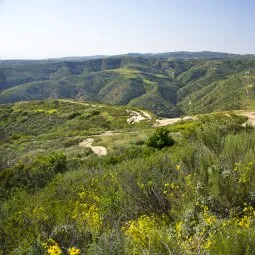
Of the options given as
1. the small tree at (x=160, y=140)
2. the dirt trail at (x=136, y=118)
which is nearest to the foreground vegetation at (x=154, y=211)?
the small tree at (x=160, y=140)

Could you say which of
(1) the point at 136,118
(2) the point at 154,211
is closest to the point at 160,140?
(2) the point at 154,211

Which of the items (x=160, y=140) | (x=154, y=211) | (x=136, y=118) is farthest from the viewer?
(x=136, y=118)

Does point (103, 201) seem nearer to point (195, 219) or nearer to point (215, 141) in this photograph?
point (195, 219)

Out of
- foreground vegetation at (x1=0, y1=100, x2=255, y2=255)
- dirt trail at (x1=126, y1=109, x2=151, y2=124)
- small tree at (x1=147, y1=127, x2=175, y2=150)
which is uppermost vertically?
foreground vegetation at (x1=0, y1=100, x2=255, y2=255)

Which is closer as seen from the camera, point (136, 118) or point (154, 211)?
point (154, 211)

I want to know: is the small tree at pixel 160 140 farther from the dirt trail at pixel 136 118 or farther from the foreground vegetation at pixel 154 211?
the dirt trail at pixel 136 118

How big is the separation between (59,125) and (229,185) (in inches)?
2311

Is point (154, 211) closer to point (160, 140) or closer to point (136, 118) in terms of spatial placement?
point (160, 140)

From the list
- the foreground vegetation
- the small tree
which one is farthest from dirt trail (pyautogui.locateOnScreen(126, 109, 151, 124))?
the foreground vegetation

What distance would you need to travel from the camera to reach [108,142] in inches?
1260

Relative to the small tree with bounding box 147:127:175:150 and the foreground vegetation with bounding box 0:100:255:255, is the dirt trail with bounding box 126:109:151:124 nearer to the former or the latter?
the small tree with bounding box 147:127:175:150

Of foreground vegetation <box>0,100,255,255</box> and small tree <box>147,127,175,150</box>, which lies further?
small tree <box>147,127,175,150</box>

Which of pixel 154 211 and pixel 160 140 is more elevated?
pixel 154 211

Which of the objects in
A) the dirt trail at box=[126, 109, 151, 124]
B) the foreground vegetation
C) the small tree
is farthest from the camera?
the dirt trail at box=[126, 109, 151, 124]
